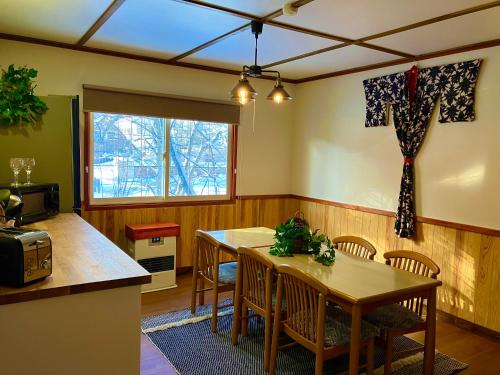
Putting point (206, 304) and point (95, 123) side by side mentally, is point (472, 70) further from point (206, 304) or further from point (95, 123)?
point (95, 123)

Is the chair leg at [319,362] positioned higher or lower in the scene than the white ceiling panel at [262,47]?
lower

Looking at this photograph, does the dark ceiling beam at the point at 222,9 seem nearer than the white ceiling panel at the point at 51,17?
Yes

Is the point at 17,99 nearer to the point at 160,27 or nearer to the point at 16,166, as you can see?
the point at 16,166

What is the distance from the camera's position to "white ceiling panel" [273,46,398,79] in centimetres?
374

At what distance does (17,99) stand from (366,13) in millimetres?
2543

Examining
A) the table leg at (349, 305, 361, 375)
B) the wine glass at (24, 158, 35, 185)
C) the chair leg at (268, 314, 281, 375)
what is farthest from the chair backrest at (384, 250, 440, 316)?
the wine glass at (24, 158, 35, 185)

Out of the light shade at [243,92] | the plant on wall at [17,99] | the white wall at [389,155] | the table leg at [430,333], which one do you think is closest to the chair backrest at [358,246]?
the table leg at [430,333]

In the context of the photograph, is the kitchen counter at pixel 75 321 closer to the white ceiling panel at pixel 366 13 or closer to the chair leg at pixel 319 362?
the chair leg at pixel 319 362

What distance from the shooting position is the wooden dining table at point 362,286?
86.4 inches

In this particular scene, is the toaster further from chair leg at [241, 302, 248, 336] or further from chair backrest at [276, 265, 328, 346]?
chair leg at [241, 302, 248, 336]

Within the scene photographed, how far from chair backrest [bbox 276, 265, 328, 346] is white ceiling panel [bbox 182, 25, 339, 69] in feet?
5.97

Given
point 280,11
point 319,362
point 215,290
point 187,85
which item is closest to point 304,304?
point 319,362

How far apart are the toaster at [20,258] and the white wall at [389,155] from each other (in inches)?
128

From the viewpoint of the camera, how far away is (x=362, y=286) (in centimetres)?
233
